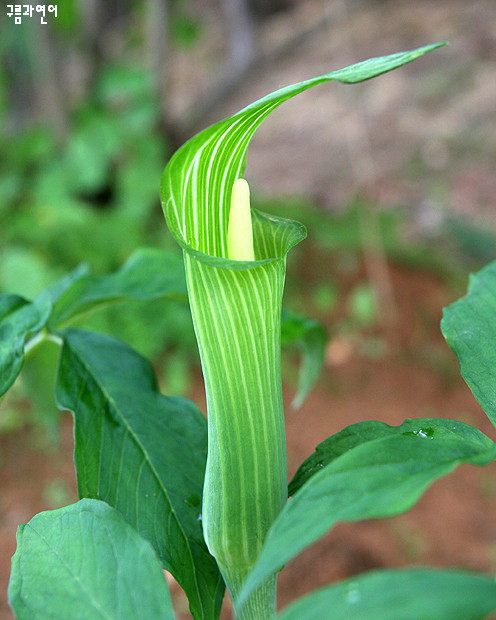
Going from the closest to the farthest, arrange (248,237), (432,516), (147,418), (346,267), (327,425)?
(248,237), (147,418), (432,516), (327,425), (346,267)

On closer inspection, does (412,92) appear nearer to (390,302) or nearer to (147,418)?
(390,302)

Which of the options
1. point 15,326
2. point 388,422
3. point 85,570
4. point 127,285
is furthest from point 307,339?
point 388,422

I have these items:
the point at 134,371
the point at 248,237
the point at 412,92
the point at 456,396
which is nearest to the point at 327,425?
the point at 456,396

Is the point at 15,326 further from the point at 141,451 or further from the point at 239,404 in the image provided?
the point at 239,404

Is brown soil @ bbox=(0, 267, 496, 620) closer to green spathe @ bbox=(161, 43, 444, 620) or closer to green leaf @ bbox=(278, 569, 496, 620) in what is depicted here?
green spathe @ bbox=(161, 43, 444, 620)

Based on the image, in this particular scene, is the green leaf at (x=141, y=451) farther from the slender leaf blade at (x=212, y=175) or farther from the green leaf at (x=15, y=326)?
the slender leaf blade at (x=212, y=175)
